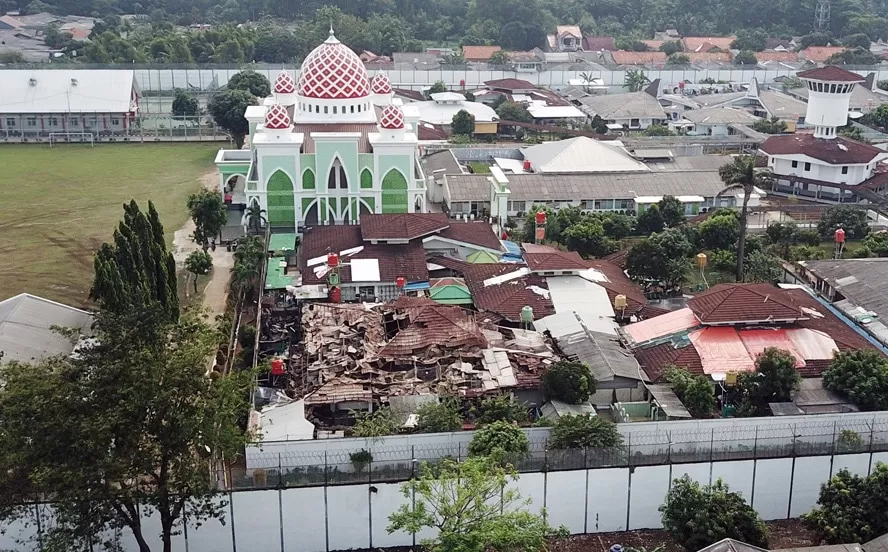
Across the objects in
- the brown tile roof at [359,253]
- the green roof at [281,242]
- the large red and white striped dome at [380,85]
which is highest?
the large red and white striped dome at [380,85]

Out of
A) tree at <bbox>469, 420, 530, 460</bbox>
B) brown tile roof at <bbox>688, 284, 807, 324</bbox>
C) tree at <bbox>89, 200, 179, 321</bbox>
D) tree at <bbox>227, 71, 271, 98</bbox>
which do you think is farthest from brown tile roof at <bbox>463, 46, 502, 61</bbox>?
tree at <bbox>469, 420, 530, 460</bbox>

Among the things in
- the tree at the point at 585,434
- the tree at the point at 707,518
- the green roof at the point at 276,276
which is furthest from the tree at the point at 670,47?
the tree at the point at 707,518

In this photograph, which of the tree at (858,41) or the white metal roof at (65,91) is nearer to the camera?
the white metal roof at (65,91)

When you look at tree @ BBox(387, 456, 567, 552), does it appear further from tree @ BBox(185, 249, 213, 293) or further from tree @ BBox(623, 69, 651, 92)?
tree @ BBox(623, 69, 651, 92)

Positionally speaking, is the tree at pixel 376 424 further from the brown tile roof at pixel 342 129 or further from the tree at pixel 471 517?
the brown tile roof at pixel 342 129

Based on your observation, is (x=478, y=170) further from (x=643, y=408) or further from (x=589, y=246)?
(x=643, y=408)

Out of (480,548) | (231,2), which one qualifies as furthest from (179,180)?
(231,2)
